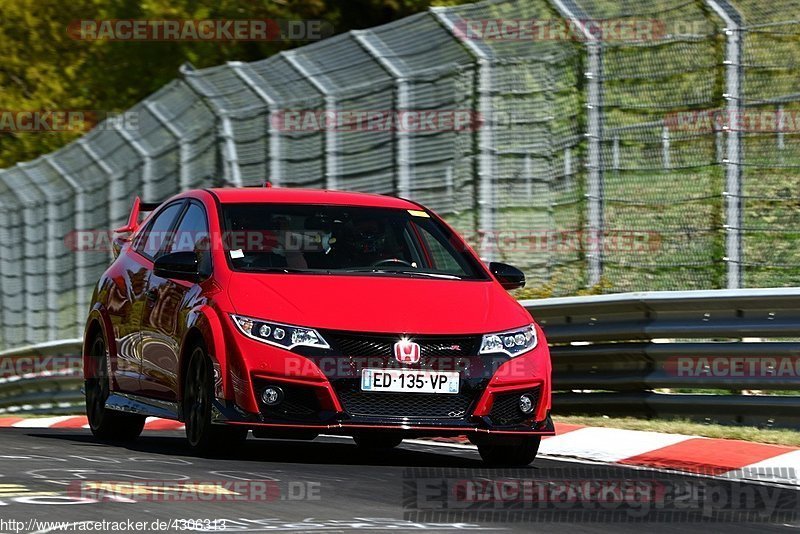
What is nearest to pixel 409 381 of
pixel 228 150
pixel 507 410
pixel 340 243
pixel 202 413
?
pixel 507 410

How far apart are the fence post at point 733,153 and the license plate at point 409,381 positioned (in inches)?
151

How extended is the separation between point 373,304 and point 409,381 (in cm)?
49

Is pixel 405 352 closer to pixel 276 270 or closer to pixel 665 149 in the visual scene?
pixel 276 270

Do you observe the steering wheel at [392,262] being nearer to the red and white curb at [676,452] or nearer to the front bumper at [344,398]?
the front bumper at [344,398]

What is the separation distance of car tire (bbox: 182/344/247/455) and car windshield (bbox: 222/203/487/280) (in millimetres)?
617

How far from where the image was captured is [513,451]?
998 cm

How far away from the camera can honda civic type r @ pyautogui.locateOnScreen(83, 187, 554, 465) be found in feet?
30.6

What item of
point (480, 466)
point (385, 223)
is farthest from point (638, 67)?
point (480, 466)

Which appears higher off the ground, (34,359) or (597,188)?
(597,188)

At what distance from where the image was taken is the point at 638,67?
45.1 feet

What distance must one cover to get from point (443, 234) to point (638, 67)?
11.0 feet

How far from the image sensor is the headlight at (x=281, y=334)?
30.6 ft

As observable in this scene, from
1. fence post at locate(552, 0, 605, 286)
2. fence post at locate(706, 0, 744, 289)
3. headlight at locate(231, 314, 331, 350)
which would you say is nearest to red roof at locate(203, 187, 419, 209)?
headlight at locate(231, 314, 331, 350)

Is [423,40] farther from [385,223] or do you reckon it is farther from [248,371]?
[248,371]
